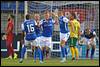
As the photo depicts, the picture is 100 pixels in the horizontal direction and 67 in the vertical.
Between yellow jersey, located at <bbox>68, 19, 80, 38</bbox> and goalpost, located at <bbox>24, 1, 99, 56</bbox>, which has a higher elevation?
goalpost, located at <bbox>24, 1, 99, 56</bbox>

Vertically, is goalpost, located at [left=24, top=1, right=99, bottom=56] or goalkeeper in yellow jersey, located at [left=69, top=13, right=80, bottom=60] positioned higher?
goalpost, located at [left=24, top=1, right=99, bottom=56]

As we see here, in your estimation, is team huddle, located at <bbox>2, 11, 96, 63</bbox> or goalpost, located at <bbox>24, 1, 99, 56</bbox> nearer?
team huddle, located at <bbox>2, 11, 96, 63</bbox>

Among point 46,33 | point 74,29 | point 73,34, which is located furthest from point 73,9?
point 46,33

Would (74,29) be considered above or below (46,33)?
above

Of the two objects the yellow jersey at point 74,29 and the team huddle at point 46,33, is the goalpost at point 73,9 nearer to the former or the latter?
the team huddle at point 46,33

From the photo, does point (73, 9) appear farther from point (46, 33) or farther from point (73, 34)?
point (46, 33)

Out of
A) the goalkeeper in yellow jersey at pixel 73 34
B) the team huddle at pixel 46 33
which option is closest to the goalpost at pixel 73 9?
the team huddle at pixel 46 33

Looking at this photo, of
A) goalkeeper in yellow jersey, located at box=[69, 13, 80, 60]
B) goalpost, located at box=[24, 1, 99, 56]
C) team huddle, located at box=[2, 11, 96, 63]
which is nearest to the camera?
team huddle, located at box=[2, 11, 96, 63]

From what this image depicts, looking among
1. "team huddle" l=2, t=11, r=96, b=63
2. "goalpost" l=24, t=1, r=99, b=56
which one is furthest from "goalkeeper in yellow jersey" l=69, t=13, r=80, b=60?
"goalpost" l=24, t=1, r=99, b=56

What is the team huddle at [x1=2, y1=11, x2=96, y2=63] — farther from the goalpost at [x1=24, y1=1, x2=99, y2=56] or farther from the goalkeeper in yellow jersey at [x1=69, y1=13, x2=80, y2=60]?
the goalpost at [x1=24, y1=1, x2=99, y2=56]

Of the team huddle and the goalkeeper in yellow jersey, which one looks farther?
the goalkeeper in yellow jersey

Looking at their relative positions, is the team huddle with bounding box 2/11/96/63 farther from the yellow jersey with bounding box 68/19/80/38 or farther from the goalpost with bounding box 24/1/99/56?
the goalpost with bounding box 24/1/99/56

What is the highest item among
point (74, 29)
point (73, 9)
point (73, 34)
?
point (73, 9)

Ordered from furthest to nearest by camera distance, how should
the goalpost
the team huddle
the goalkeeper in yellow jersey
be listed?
the goalpost, the goalkeeper in yellow jersey, the team huddle
